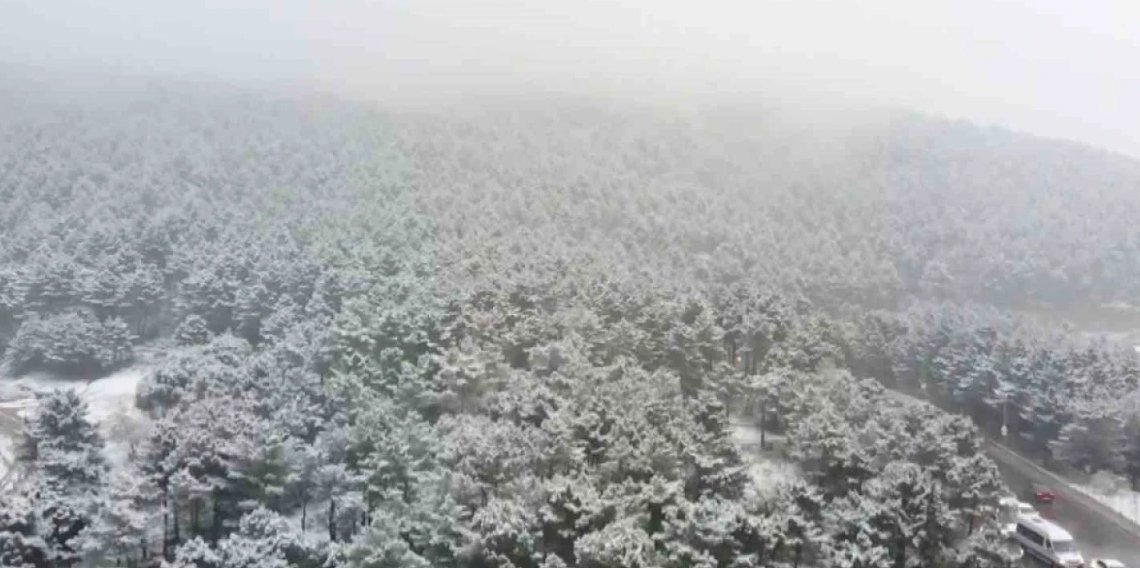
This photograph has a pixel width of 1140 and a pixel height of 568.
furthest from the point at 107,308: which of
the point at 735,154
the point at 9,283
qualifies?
the point at 735,154

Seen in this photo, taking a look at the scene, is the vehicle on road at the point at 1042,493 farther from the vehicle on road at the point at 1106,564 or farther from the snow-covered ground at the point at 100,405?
the snow-covered ground at the point at 100,405

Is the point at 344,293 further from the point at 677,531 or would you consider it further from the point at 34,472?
the point at 677,531

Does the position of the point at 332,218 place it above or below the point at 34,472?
above

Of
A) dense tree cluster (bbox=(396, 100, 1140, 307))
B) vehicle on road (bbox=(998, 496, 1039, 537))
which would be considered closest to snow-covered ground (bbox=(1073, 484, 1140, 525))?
vehicle on road (bbox=(998, 496, 1039, 537))

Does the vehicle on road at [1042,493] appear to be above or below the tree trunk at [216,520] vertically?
below

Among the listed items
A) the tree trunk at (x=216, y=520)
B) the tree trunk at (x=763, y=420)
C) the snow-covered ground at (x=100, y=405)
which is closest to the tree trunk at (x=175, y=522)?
the tree trunk at (x=216, y=520)

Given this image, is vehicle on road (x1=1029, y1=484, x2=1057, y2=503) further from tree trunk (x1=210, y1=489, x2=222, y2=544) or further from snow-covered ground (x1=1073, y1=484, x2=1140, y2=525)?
tree trunk (x1=210, y1=489, x2=222, y2=544)
